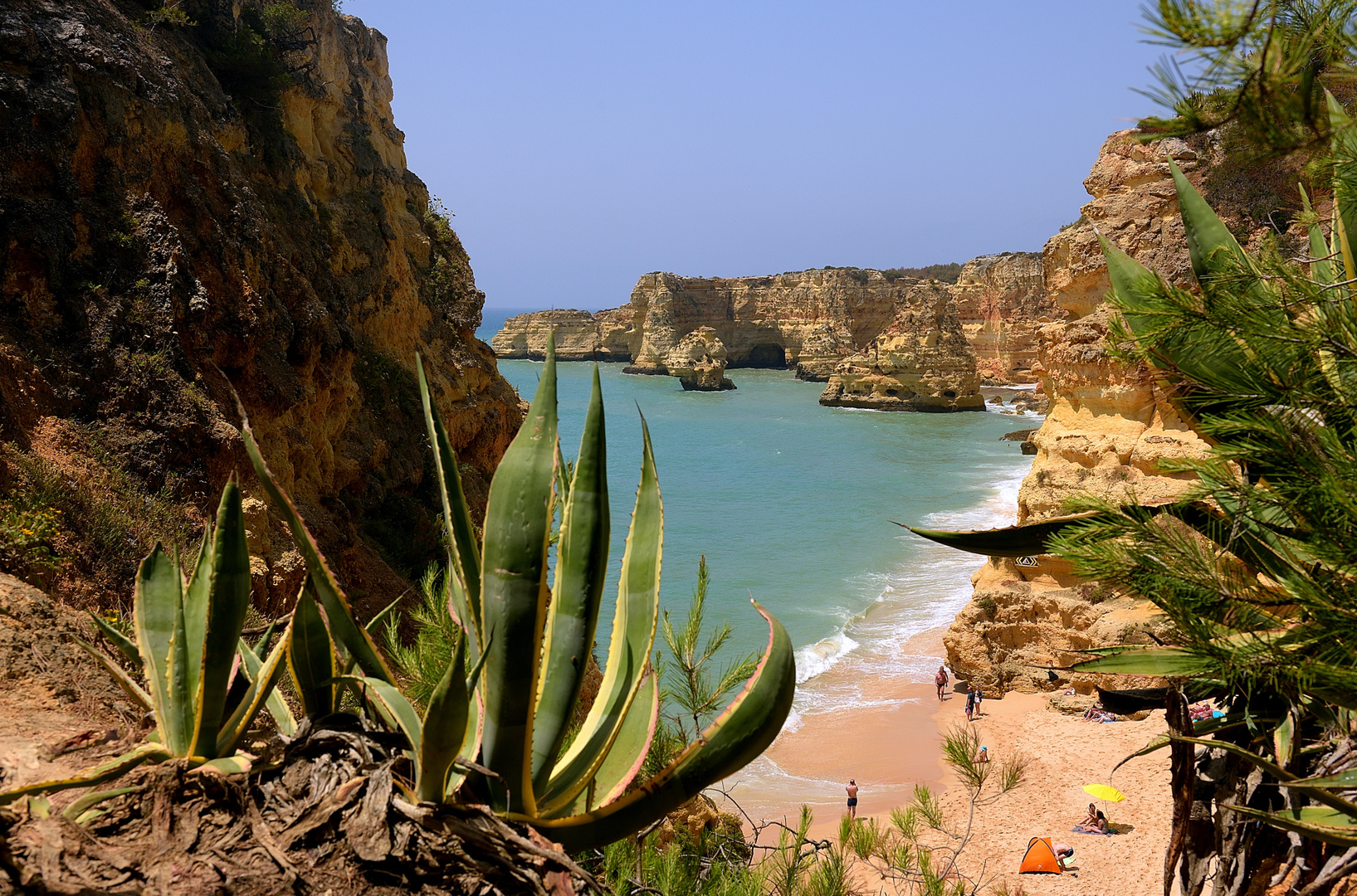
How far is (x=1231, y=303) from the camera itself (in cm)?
222

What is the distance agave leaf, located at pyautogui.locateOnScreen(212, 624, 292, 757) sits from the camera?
1782 mm

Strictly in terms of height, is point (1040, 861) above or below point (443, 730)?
below

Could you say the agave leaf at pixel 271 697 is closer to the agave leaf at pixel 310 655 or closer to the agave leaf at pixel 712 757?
the agave leaf at pixel 310 655

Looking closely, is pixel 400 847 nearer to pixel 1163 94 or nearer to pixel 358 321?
pixel 1163 94

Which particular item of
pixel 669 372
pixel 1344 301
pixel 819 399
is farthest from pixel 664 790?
pixel 669 372

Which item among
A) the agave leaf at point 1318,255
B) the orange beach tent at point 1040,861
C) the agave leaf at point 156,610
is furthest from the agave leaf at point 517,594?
the orange beach tent at point 1040,861

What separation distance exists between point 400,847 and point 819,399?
5956 centimetres

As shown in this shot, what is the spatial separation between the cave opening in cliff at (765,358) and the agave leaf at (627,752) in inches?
3364

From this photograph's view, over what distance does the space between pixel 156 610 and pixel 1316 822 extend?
2.78 m

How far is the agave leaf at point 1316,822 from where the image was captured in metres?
1.85

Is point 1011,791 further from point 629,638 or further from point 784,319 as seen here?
point 784,319

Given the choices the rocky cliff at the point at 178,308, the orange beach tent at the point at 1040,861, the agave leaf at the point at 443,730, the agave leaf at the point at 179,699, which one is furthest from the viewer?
the orange beach tent at the point at 1040,861

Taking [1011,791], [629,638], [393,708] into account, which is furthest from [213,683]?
[1011,791]

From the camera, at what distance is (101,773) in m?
1.58
